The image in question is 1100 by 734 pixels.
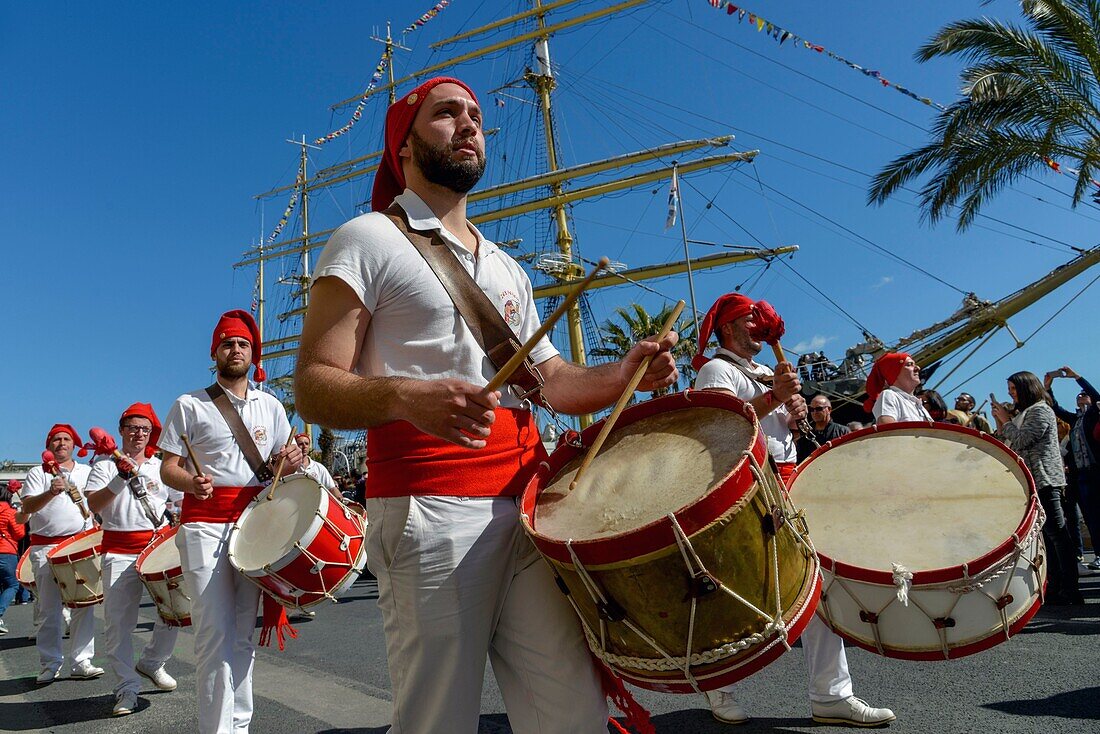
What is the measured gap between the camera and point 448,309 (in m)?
2.22

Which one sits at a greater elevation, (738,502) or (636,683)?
(738,502)

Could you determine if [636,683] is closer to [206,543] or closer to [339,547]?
Result: [339,547]

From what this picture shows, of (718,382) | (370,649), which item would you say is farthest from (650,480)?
(370,649)

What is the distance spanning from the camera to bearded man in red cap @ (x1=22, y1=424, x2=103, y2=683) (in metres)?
6.93

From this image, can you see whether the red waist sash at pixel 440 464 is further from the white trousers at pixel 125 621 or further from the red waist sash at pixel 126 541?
the red waist sash at pixel 126 541

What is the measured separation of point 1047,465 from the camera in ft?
24.1

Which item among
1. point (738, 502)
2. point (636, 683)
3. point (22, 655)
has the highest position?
point (738, 502)

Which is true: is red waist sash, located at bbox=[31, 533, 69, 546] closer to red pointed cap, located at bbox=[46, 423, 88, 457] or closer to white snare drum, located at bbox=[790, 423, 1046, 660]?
red pointed cap, located at bbox=[46, 423, 88, 457]

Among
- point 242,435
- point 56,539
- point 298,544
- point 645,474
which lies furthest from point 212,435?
point 56,539

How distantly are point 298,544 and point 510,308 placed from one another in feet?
7.36

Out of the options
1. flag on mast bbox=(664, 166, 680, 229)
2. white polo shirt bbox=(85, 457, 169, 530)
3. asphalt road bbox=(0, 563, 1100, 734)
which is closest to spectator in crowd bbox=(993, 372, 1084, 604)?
asphalt road bbox=(0, 563, 1100, 734)

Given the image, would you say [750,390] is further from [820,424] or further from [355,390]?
[820,424]

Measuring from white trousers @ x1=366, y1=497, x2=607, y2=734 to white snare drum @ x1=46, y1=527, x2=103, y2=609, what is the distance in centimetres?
594

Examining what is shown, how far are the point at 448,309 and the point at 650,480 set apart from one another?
0.70 m
